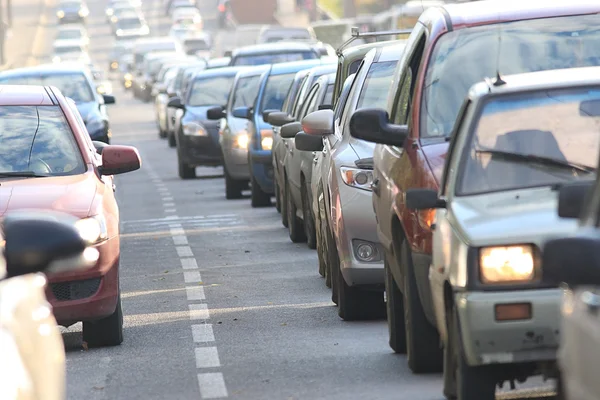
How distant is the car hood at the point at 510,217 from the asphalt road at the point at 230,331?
4.19 ft

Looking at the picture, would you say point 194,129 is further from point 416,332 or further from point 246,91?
point 416,332

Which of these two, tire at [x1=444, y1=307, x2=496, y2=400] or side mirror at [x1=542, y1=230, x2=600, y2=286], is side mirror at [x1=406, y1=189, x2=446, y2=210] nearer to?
tire at [x1=444, y1=307, x2=496, y2=400]

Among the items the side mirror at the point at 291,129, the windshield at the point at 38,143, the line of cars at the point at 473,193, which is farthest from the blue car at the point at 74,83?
the windshield at the point at 38,143

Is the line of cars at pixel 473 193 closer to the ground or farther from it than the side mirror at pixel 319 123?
farther from it

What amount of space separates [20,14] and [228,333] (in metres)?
109

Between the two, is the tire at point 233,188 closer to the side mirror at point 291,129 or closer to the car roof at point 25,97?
the side mirror at point 291,129

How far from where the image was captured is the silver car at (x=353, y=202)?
40.5 ft

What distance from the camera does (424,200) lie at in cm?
851

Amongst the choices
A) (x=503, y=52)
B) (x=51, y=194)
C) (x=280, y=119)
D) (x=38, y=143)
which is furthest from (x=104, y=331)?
(x=280, y=119)

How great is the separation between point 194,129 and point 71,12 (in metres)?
81.4

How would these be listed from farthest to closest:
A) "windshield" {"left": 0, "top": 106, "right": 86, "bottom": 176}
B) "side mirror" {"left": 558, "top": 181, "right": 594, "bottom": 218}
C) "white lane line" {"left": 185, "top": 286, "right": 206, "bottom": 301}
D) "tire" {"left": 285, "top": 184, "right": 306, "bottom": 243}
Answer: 1. "tire" {"left": 285, "top": 184, "right": 306, "bottom": 243}
2. "white lane line" {"left": 185, "top": 286, "right": 206, "bottom": 301}
3. "windshield" {"left": 0, "top": 106, "right": 86, "bottom": 176}
4. "side mirror" {"left": 558, "top": 181, "right": 594, "bottom": 218}

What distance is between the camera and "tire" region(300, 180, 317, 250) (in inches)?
677

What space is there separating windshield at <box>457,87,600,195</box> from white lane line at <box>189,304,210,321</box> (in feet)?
15.3

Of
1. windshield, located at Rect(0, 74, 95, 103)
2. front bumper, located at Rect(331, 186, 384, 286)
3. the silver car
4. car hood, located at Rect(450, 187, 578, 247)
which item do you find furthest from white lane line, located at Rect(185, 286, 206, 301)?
windshield, located at Rect(0, 74, 95, 103)
